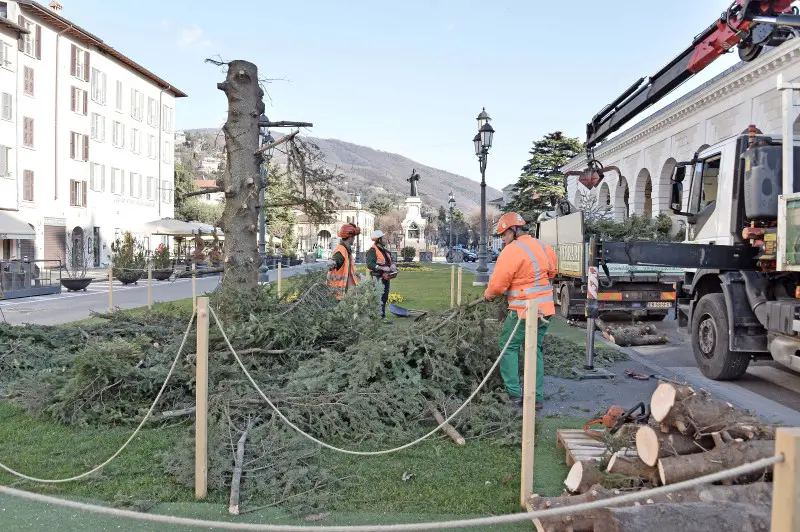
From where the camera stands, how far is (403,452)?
194 inches

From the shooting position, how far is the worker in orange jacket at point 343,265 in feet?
28.8

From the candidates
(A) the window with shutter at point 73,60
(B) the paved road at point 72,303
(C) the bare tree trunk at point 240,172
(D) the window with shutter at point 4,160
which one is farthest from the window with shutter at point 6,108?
(C) the bare tree trunk at point 240,172

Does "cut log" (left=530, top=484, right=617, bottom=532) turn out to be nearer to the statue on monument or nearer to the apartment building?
the apartment building

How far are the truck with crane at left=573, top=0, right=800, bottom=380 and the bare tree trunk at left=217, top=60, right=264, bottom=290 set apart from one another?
4371 mm

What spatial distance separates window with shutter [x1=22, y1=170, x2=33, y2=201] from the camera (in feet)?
112

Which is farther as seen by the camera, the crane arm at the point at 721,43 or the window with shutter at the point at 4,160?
the window with shutter at the point at 4,160

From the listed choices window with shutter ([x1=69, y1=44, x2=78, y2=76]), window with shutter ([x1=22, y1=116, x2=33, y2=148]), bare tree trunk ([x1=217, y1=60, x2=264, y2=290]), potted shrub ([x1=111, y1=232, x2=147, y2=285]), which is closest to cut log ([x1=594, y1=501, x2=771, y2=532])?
bare tree trunk ([x1=217, y1=60, x2=264, y2=290])

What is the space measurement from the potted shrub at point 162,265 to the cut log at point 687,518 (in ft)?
88.0

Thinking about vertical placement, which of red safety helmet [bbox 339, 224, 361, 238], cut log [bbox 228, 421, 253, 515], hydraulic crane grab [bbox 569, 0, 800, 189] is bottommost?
cut log [bbox 228, 421, 253, 515]

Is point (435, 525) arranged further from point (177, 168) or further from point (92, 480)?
point (177, 168)

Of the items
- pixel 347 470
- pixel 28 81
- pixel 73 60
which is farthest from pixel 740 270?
pixel 73 60

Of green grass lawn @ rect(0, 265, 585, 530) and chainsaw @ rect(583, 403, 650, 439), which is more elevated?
chainsaw @ rect(583, 403, 650, 439)

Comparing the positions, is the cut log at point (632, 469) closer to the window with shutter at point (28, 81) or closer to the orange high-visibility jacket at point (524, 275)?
the orange high-visibility jacket at point (524, 275)

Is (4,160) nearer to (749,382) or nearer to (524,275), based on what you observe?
(524,275)
